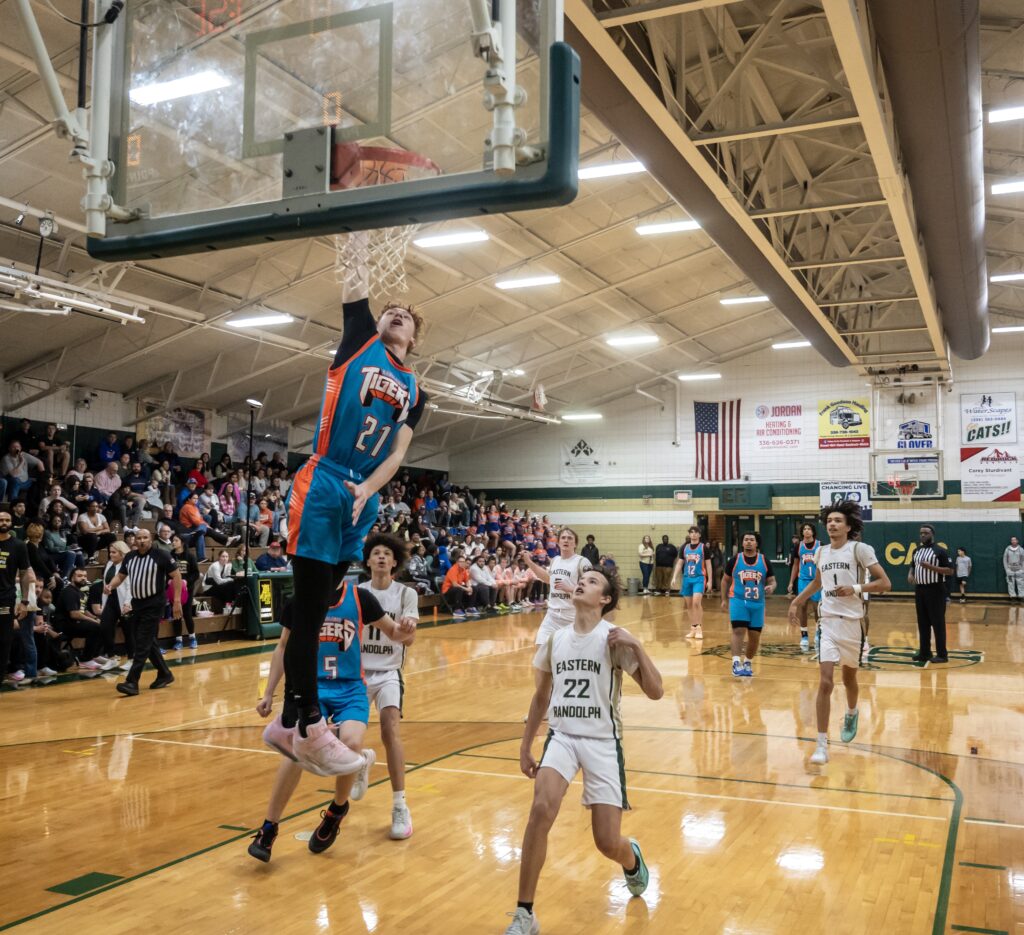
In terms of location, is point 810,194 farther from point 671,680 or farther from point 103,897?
point 103,897

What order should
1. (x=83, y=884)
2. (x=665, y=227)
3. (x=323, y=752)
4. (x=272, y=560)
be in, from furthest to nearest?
(x=665, y=227) < (x=272, y=560) < (x=83, y=884) < (x=323, y=752)

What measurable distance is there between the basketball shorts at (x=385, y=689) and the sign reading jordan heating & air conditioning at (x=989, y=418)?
78.9ft

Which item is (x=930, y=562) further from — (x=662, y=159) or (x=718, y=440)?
(x=718, y=440)

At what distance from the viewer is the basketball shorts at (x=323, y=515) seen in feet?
10.5

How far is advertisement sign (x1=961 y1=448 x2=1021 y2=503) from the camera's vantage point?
25.3 m

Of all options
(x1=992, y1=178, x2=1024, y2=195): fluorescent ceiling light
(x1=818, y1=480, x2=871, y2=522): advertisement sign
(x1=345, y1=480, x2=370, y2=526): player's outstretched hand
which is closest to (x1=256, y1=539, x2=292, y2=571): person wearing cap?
(x1=992, y1=178, x2=1024, y2=195): fluorescent ceiling light

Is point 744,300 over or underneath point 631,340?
over

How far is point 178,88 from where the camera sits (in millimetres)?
3531

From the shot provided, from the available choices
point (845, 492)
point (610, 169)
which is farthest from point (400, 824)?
point (845, 492)

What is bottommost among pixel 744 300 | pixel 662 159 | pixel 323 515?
pixel 323 515

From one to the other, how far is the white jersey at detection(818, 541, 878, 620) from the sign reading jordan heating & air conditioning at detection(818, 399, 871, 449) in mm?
20649

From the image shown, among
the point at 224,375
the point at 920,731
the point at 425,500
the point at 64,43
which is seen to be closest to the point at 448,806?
the point at 920,731

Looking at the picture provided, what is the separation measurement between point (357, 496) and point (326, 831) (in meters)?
2.63

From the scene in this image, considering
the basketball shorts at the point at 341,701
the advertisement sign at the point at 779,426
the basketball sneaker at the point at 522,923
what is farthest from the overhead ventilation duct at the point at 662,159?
the advertisement sign at the point at 779,426
